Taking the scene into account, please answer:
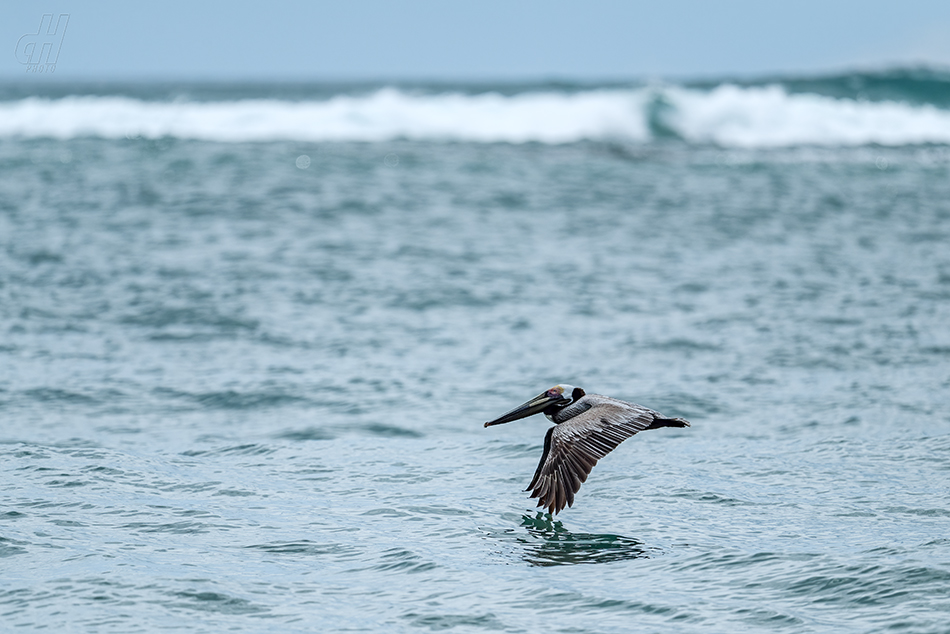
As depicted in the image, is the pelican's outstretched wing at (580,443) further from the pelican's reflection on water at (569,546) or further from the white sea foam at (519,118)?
the white sea foam at (519,118)

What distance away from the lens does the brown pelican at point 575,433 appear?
5891 mm

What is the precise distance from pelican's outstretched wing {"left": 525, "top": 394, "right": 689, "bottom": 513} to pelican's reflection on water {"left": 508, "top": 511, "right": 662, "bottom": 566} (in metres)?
0.16

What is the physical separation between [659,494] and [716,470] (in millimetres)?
670

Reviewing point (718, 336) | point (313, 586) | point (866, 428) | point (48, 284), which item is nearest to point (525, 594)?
point (313, 586)

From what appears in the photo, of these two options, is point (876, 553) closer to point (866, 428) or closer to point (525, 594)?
point (525, 594)

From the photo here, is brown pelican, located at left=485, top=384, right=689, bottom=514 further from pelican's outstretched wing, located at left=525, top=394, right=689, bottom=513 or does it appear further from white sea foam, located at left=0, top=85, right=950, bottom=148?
white sea foam, located at left=0, top=85, right=950, bottom=148

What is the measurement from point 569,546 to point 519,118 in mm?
27959

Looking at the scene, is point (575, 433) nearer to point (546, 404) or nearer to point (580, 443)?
point (580, 443)

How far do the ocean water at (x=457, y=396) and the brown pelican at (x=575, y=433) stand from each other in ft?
0.98

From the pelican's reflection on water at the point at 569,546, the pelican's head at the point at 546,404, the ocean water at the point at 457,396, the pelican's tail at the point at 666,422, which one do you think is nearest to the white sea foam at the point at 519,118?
the ocean water at the point at 457,396

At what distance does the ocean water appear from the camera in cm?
530

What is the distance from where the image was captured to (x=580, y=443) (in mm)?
6027

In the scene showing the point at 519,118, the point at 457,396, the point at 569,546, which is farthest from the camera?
the point at 519,118

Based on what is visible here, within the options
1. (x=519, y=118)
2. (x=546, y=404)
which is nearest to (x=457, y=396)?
(x=546, y=404)
